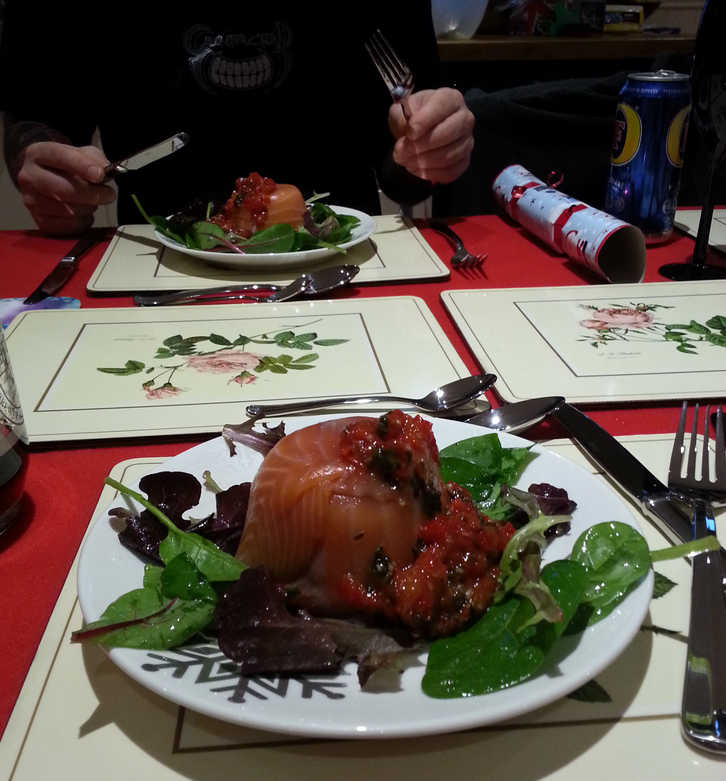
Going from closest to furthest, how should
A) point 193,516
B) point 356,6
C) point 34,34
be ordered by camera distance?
point 193,516
point 34,34
point 356,6

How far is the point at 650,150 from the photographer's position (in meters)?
1.63

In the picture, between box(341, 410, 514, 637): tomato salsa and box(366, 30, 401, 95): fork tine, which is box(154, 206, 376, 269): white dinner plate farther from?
box(341, 410, 514, 637): tomato salsa

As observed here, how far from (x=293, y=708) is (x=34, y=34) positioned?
2.36 meters

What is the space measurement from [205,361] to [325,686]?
72 centimetres

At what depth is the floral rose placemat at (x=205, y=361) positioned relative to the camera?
0.99 metres

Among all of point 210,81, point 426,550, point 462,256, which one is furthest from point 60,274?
point 426,550

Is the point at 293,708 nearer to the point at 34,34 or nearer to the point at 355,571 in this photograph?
the point at 355,571

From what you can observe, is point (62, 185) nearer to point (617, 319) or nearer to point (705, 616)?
point (617, 319)

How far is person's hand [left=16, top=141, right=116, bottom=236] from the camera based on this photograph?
1784 mm

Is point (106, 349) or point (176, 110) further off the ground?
point (176, 110)

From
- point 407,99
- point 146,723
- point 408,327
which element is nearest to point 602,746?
point 146,723

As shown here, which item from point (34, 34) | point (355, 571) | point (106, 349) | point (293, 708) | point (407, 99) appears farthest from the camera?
point (34, 34)

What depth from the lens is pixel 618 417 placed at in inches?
39.3

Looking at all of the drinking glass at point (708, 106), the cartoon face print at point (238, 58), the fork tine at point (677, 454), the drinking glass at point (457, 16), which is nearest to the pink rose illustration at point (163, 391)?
the fork tine at point (677, 454)
